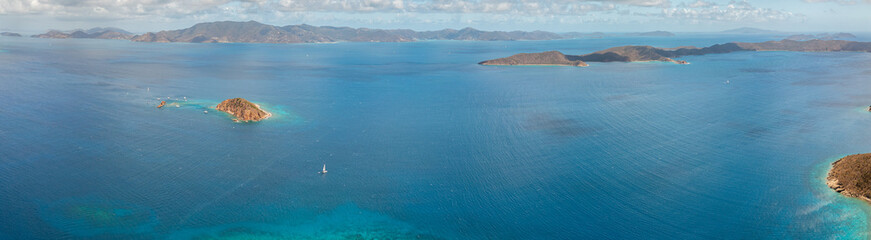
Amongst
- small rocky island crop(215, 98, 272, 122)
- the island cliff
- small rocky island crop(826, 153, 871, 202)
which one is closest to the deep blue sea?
small rocky island crop(826, 153, 871, 202)

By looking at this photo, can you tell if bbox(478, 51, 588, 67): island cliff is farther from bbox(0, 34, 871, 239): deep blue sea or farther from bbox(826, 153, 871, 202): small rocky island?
bbox(826, 153, 871, 202): small rocky island

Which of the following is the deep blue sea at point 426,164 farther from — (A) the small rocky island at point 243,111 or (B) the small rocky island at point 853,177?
(A) the small rocky island at point 243,111

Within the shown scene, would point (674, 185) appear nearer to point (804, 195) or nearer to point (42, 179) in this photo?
point (804, 195)

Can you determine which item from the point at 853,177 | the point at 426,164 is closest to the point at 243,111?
the point at 426,164

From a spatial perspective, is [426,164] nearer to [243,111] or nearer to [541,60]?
[243,111]

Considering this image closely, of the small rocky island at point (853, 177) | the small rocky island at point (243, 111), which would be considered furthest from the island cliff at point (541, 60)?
the small rocky island at point (853, 177)

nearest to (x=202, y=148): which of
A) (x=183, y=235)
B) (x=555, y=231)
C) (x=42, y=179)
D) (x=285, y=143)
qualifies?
(x=285, y=143)
